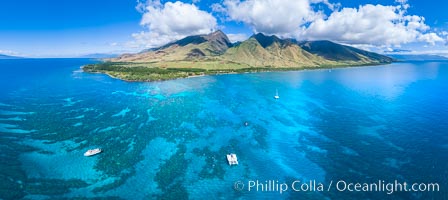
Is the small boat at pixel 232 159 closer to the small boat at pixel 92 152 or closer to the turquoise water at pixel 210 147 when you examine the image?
the turquoise water at pixel 210 147

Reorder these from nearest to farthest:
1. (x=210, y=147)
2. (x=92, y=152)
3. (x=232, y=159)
A: (x=232, y=159) < (x=92, y=152) < (x=210, y=147)

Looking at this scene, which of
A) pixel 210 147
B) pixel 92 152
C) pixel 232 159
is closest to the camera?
pixel 232 159

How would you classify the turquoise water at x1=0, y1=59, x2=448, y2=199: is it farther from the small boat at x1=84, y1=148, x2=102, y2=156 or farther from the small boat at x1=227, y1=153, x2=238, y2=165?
the small boat at x1=227, y1=153, x2=238, y2=165

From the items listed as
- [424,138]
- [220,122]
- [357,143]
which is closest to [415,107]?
[424,138]

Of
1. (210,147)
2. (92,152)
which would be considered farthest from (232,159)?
(92,152)

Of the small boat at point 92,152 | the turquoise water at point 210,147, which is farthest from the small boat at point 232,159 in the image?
the small boat at point 92,152

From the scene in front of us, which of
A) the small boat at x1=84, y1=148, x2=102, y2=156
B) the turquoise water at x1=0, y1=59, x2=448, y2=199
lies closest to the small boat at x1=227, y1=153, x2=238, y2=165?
the turquoise water at x1=0, y1=59, x2=448, y2=199

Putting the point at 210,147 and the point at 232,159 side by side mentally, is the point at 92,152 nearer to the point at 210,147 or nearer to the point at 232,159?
the point at 210,147

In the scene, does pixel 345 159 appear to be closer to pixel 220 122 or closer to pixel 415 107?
pixel 220 122
